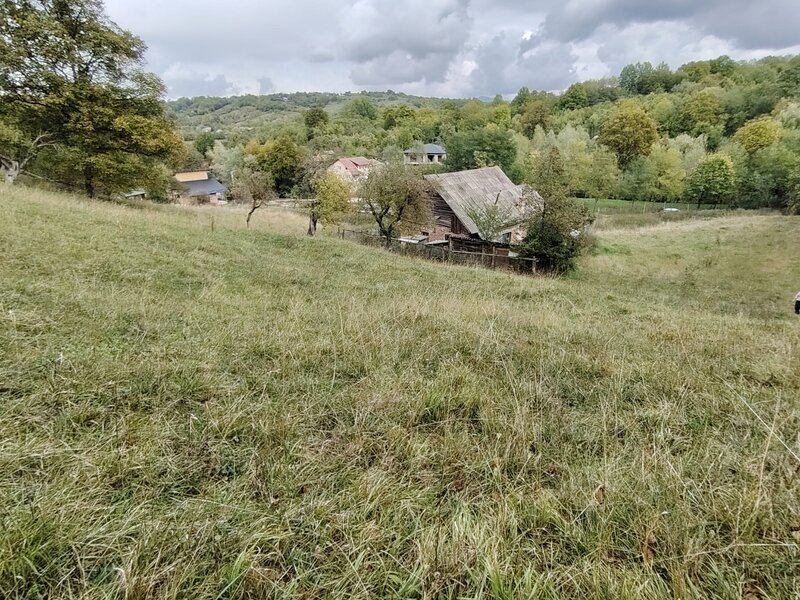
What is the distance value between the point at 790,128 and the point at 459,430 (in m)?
56.9

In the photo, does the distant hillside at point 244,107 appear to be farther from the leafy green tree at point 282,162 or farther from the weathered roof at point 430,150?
the leafy green tree at point 282,162

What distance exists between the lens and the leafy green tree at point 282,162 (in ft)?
143

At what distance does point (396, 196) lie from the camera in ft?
56.5

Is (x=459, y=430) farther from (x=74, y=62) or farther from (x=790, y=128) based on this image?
(x=790, y=128)

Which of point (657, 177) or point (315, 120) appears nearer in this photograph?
point (657, 177)

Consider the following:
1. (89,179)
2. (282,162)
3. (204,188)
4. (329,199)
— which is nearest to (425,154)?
(282,162)

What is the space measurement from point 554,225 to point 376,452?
1465cm

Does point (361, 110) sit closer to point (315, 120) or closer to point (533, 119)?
point (315, 120)

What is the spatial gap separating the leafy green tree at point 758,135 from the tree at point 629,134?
7786 mm

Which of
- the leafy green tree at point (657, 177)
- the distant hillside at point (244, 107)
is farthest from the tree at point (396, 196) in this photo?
the distant hillside at point (244, 107)

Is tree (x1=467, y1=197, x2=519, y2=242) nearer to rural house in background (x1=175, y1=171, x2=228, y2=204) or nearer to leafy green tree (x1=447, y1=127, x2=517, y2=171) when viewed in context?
leafy green tree (x1=447, y1=127, x2=517, y2=171)

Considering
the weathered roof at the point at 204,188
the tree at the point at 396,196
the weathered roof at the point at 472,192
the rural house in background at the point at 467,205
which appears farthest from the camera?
the weathered roof at the point at 204,188

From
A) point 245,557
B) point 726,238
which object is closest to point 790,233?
point 726,238

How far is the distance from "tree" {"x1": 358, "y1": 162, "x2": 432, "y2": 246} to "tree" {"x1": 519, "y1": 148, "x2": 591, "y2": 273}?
481 cm
